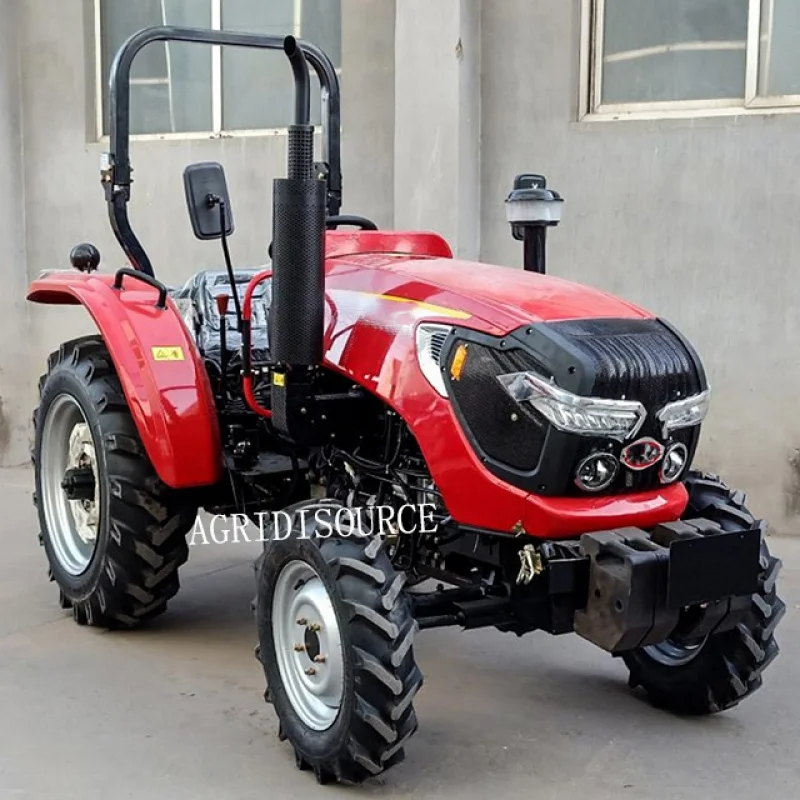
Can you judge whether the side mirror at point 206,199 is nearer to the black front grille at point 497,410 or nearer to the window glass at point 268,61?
the black front grille at point 497,410

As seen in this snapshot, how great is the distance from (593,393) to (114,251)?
19.4 ft

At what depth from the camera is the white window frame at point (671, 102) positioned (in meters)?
6.26

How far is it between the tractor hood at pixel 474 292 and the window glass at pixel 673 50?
10.7 ft

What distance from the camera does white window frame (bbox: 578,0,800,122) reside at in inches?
246

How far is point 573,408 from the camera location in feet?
9.89

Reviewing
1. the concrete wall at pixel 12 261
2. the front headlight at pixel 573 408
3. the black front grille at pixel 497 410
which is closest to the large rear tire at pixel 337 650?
the black front grille at pixel 497 410

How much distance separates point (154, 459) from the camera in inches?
160

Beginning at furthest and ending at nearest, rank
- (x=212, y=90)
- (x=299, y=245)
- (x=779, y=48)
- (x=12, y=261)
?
(x=12, y=261) < (x=212, y=90) < (x=779, y=48) < (x=299, y=245)

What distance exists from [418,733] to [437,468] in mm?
879

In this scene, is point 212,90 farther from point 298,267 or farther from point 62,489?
point 298,267

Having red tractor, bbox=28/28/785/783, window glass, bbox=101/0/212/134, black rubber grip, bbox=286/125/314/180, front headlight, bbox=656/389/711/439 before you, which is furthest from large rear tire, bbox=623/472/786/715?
window glass, bbox=101/0/212/134

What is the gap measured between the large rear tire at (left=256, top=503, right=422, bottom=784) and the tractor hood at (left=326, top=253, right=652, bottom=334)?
0.65 metres

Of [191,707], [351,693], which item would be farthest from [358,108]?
[351,693]

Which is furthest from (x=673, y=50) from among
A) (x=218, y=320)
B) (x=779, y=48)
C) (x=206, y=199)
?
(x=206, y=199)
